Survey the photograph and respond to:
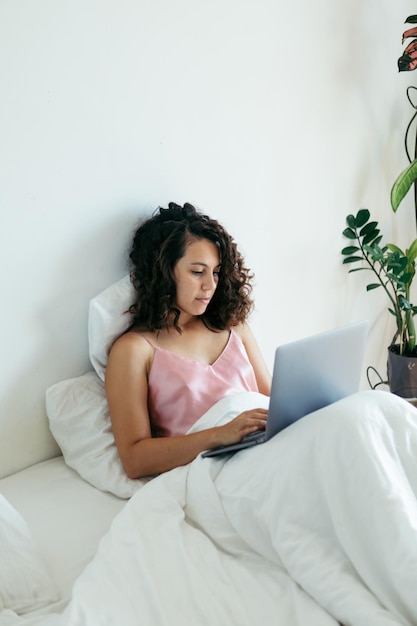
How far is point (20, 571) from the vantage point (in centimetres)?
116

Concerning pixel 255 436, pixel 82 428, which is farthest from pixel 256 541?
pixel 82 428

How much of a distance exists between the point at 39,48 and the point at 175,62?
41 cm

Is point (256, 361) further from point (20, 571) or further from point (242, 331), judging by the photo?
point (20, 571)

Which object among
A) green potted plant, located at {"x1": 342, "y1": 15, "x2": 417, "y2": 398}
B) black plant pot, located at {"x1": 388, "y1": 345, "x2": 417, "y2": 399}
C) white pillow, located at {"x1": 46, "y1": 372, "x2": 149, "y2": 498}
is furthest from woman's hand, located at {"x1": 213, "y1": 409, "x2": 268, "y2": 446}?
black plant pot, located at {"x1": 388, "y1": 345, "x2": 417, "y2": 399}

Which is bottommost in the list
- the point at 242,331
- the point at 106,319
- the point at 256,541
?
the point at 256,541

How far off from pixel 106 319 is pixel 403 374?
4.22ft

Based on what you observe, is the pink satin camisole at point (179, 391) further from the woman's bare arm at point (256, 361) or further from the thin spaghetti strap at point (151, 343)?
the woman's bare arm at point (256, 361)

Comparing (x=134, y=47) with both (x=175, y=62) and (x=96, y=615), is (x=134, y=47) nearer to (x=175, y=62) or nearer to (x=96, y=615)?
(x=175, y=62)

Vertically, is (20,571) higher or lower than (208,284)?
lower

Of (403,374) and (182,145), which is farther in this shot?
(403,374)

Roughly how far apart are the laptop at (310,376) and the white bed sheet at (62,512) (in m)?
0.29

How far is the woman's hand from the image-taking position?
4.56 feet

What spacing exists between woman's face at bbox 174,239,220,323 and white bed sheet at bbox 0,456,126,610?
50 centimetres

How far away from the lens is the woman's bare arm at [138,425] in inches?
57.7
